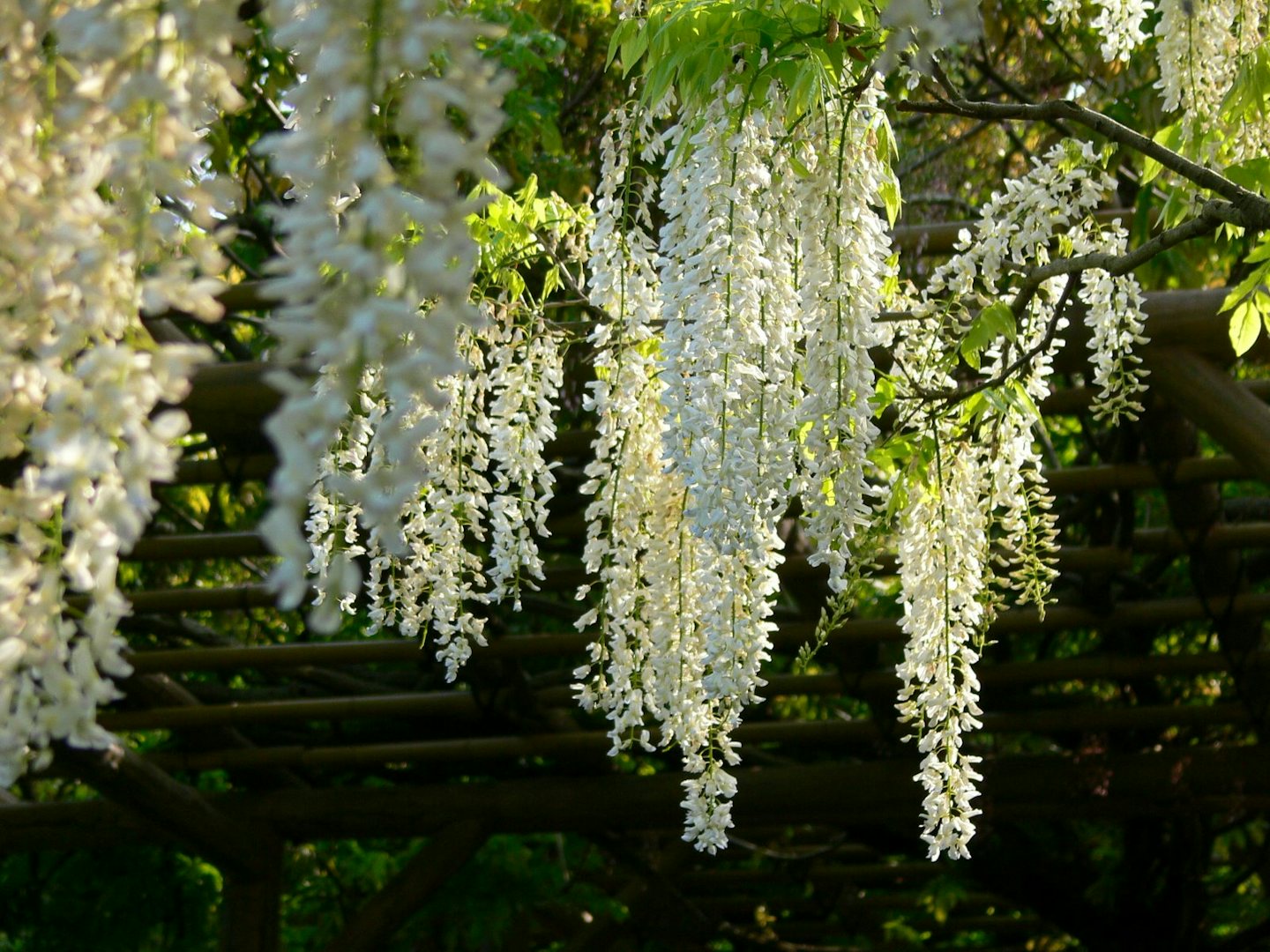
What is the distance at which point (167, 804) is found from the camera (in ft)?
18.6

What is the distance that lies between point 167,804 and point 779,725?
217 cm

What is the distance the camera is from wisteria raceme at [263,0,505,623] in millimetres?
978

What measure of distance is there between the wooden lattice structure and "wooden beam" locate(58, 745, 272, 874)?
1 centimetres

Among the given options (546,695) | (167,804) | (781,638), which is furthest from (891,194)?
(167,804)

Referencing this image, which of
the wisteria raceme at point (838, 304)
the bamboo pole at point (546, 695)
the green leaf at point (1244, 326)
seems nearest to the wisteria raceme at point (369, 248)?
the wisteria raceme at point (838, 304)

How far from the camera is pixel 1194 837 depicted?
6723mm

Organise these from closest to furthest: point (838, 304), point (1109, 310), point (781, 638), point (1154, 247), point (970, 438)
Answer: point (1154, 247)
point (838, 304)
point (970, 438)
point (1109, 310)
point (781, 638)

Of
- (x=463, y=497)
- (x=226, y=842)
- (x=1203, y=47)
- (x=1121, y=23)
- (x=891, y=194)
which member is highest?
(x=1121, y=23)

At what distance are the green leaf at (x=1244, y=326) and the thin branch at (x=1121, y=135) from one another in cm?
31

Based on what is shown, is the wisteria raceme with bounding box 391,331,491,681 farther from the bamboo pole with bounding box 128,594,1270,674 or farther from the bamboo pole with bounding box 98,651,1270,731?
the bamboo pole with bounding box 98,651,1270,731

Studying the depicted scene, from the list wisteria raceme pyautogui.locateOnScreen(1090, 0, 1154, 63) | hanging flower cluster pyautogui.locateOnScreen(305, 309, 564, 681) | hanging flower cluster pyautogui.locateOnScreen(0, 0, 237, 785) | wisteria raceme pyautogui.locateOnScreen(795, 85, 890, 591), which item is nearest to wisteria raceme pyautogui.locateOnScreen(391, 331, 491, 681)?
hanging flower cluster pyautogui.locateOnScreen(305, 309, 564, 681)

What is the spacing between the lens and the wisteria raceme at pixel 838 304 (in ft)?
8.31

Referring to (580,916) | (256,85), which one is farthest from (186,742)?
(256,85)

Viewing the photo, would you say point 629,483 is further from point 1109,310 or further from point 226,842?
point 226,842
